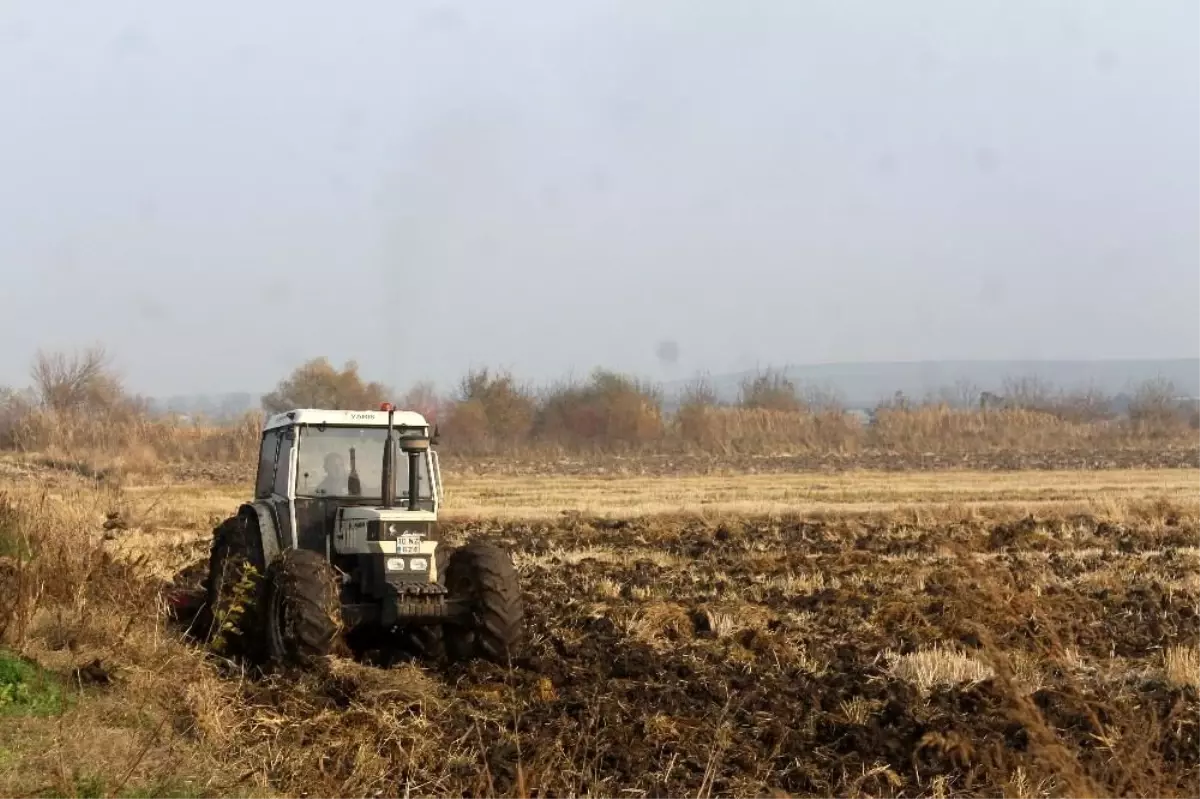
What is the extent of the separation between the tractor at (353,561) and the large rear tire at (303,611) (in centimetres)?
1

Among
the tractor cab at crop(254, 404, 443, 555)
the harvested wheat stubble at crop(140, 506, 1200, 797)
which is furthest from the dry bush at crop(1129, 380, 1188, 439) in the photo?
the tractor cab at crop(254, 404, 443, 555)

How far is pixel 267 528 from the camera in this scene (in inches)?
430

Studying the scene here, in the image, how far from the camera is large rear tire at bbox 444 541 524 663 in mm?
10031

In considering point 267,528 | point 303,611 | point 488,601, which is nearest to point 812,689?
point 488,601

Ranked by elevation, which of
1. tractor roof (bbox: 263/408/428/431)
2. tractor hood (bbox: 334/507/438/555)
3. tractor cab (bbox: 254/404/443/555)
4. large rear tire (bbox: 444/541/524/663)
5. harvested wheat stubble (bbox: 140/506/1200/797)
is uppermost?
tractor roof (bbox: 263/408/428/431)

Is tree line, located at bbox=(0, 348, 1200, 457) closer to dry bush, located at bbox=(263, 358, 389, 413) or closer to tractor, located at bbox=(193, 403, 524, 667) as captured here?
dry bush, located at bbox=(263, 358, 389, 413)

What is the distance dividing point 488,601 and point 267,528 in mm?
2202

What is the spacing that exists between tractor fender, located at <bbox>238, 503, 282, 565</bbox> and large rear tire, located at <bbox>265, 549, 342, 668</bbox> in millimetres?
849

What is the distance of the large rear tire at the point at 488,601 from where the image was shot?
1003 centimetres

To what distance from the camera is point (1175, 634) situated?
11.0 meters

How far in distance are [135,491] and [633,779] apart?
27138mm

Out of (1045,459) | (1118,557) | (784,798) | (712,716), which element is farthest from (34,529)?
(1045,459)

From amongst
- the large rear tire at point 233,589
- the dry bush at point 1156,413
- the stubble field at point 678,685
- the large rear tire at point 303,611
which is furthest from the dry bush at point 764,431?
the large rear tire at point 303,611

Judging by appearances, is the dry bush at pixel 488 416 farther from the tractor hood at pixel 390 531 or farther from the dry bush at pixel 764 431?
the tractor hood at pixel 390 531
